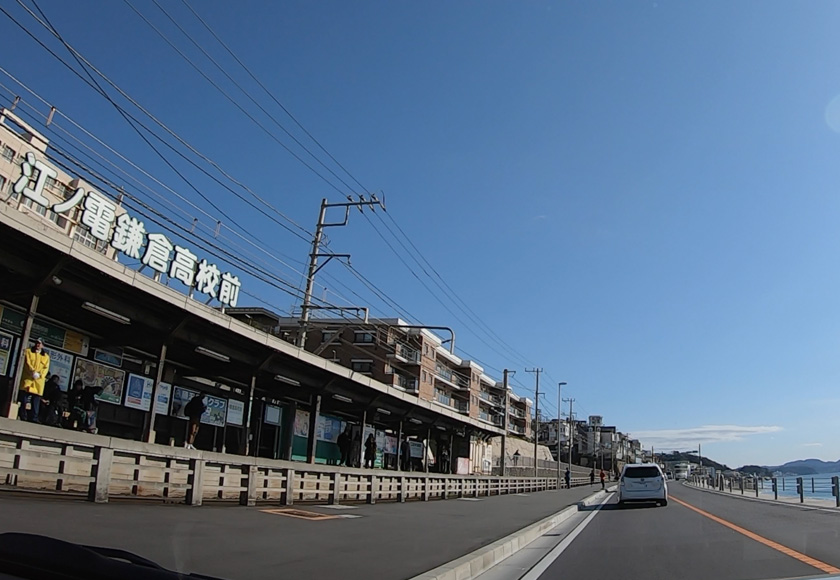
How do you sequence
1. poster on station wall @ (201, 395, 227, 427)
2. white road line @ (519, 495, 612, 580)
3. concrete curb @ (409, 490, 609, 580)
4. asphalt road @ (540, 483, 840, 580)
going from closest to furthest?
concrete curb @ (409, 490, 609, 580) < asphalt road @ (540, 483, 840, 580) < white road line @ (519, 495, 612, 580) < poster on station wall @ (201, 395, 227, 427)

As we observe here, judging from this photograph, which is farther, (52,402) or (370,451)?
(370,451)

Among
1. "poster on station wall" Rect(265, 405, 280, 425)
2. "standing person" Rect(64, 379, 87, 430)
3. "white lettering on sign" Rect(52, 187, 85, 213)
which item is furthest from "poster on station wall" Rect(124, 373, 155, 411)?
"poster on station wall" Rect(265, 405, 280, 425)

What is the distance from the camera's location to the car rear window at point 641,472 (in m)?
24.3

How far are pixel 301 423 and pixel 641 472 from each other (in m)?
12.6

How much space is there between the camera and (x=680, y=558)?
32.6 ft

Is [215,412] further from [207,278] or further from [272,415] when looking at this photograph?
[207,278]

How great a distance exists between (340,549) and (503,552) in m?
2.75

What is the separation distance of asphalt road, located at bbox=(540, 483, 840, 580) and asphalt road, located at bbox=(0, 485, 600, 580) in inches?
70.1

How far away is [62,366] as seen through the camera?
51.4ft

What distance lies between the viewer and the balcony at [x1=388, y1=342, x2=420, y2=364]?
70500 millimetres

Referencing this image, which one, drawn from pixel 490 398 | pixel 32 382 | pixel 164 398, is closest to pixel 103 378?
pixel 164 398

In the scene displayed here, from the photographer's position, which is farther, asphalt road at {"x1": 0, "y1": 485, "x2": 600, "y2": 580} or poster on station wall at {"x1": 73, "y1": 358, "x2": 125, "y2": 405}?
poster on station wall at {"x1": 73, "y1": 358, "x2": 125, "y2": 405}

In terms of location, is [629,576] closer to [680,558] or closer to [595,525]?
[680,558]

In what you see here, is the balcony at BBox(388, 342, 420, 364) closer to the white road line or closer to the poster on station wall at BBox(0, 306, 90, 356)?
the poster on station wall at BBox(0, 306, 90, 356)
